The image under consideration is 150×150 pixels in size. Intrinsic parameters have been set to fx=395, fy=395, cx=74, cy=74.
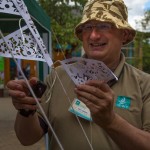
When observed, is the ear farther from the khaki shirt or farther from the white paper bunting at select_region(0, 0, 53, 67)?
the white paper bunting at select_region(0, 0, 53, 67)

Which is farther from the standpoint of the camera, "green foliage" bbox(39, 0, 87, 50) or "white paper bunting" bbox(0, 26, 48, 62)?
"green foliage" bbox(39, 0, 87, 50)

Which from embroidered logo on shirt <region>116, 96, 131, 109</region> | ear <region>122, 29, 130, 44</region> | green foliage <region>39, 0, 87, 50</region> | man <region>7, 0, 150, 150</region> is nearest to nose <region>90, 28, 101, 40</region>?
man <region>7, 0, 150, 150</region>

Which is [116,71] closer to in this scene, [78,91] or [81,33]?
[81,33]

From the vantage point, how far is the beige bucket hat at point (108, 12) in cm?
191

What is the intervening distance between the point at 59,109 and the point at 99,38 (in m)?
0.41

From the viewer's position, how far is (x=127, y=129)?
1.70 meters

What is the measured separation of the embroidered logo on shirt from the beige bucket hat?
347 mm

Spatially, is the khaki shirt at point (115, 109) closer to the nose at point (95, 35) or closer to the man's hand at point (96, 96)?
the nose at point (95, 35)

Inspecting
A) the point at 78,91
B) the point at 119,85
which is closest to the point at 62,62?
the point at 78,91

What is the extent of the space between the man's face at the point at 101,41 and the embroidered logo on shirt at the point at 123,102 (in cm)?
20

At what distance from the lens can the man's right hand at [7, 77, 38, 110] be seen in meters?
1.63

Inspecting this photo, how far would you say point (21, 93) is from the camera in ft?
5.31

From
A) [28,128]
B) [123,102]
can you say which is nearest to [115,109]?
[123,102]

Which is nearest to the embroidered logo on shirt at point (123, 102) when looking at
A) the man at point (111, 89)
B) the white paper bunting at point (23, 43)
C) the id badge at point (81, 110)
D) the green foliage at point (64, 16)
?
the man at point (111, 89)
